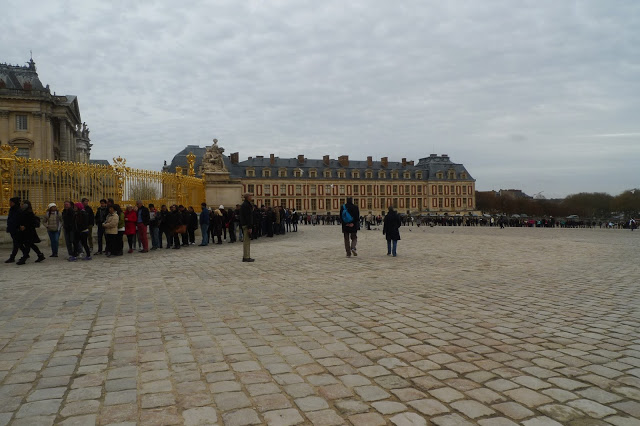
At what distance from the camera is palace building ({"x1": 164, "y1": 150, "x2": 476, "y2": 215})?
88.3 metres

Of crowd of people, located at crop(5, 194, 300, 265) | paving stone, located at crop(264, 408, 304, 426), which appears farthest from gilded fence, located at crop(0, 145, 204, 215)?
paving stone, located at crop(264, 408, 304, 426)

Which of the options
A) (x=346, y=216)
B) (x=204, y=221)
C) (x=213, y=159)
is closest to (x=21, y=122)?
(x=213, y=159)

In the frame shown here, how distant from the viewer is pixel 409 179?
98.4 m

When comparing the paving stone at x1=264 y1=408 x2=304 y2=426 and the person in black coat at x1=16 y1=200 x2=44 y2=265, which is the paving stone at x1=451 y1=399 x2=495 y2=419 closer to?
the paving stone at x1=264 y1=408 x2=304 y2=426

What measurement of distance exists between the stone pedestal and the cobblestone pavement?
14894mm

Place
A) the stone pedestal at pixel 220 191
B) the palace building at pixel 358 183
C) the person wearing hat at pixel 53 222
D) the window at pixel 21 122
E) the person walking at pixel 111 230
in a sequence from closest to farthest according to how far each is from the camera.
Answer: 1. the person wearing hat at pixel 53 222
2. the person walking at pixel 111 230
3. the stone pedestal at pixel 220 191
4. the window at pixel 21 122
5. the palace building at pixel 358 183

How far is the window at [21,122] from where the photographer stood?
160ft

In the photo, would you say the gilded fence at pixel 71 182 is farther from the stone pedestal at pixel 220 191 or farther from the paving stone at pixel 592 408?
the paving stone at pixel 592 408

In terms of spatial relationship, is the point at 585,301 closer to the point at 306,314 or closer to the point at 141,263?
the point at 306,314

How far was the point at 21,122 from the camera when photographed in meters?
49.0

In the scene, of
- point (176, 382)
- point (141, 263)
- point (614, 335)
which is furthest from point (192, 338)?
point (141, 263)

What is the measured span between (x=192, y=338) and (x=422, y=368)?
2322 mm

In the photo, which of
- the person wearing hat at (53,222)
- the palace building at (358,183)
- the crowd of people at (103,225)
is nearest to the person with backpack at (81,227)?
the crowd of people at (103,225)

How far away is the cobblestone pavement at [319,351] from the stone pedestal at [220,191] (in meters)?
14.9
